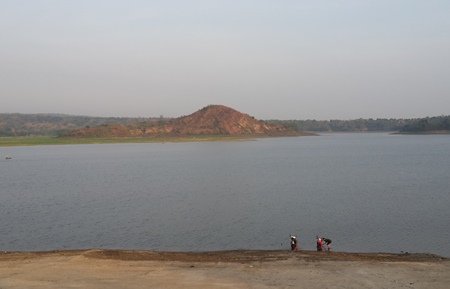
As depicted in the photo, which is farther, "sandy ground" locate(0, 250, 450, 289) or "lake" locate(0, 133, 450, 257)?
"lake" locate(0, 133, 450, 257)

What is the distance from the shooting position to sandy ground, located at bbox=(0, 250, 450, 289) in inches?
635

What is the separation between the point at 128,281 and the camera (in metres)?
16.4

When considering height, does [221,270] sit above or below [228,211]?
above

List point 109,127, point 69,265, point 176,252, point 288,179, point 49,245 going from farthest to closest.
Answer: point 109,127
point 288,179
point 49,245
point 176,252
point 69,265

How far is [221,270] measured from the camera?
18094mm

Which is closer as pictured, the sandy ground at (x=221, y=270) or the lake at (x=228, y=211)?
the sandy ground at (x=221, y=270)

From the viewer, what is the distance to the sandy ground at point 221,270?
53.0ft

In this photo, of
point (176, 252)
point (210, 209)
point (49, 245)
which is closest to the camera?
point (176, 252)

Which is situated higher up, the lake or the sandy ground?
the sandy ground

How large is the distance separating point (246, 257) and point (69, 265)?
6609 mm

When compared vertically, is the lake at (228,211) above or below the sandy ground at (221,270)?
below

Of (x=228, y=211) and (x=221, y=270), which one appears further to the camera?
Result: (x=228, y=211)

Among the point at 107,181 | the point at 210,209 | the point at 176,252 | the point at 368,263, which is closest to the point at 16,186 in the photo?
the point at 107,181

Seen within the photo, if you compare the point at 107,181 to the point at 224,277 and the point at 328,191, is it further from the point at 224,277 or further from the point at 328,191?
the point at 224,277
